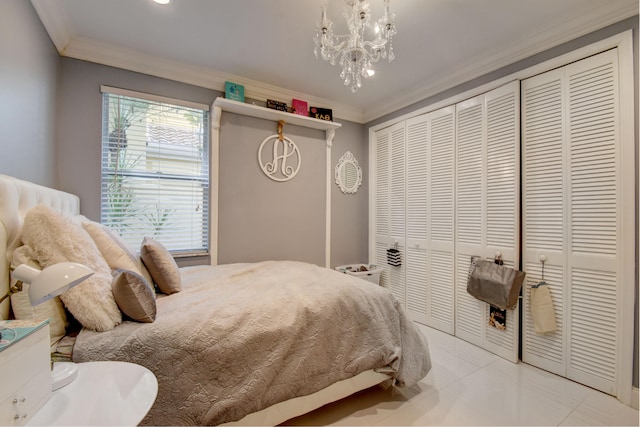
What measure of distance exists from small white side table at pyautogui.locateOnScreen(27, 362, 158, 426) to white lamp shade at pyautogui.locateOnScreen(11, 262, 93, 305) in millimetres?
290

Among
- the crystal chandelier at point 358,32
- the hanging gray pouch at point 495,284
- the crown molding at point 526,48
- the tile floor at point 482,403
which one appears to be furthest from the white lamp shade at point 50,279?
the crown molding at point 526,48

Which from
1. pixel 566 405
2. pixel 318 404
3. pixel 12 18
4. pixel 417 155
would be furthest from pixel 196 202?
pixel 566 405

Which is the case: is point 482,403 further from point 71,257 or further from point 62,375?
point 71,257

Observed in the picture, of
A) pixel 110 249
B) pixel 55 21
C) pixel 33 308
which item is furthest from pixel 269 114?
pixel 33 308

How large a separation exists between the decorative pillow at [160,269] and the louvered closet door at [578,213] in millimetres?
2596

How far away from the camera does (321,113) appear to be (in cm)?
316

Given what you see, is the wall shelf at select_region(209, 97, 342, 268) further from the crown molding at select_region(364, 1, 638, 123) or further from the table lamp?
the table lamp

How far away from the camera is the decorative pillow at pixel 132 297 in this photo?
1.18m

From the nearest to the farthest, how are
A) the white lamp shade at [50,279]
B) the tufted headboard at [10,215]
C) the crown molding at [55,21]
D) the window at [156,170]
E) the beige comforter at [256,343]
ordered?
the white lamp shade at [50,279], the tufted headboard at [10,215], the beige comforter at [256,343], the crown molding at [55,21], the window at [156,170]

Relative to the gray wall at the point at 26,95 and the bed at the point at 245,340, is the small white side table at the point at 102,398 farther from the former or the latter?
the gray wall at the point at 26,95

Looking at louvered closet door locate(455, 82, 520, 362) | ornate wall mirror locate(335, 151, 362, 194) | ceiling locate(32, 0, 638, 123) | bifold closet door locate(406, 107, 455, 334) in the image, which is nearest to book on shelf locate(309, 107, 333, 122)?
ceiling locate(32, 0, 638, 123)

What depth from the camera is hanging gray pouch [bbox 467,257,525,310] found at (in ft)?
→ 6.89

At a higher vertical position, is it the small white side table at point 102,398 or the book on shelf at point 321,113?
the book on shelf at point 321,113

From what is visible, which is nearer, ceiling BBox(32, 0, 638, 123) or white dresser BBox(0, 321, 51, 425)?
white dresser BBox(0, 321, 51, 425)
